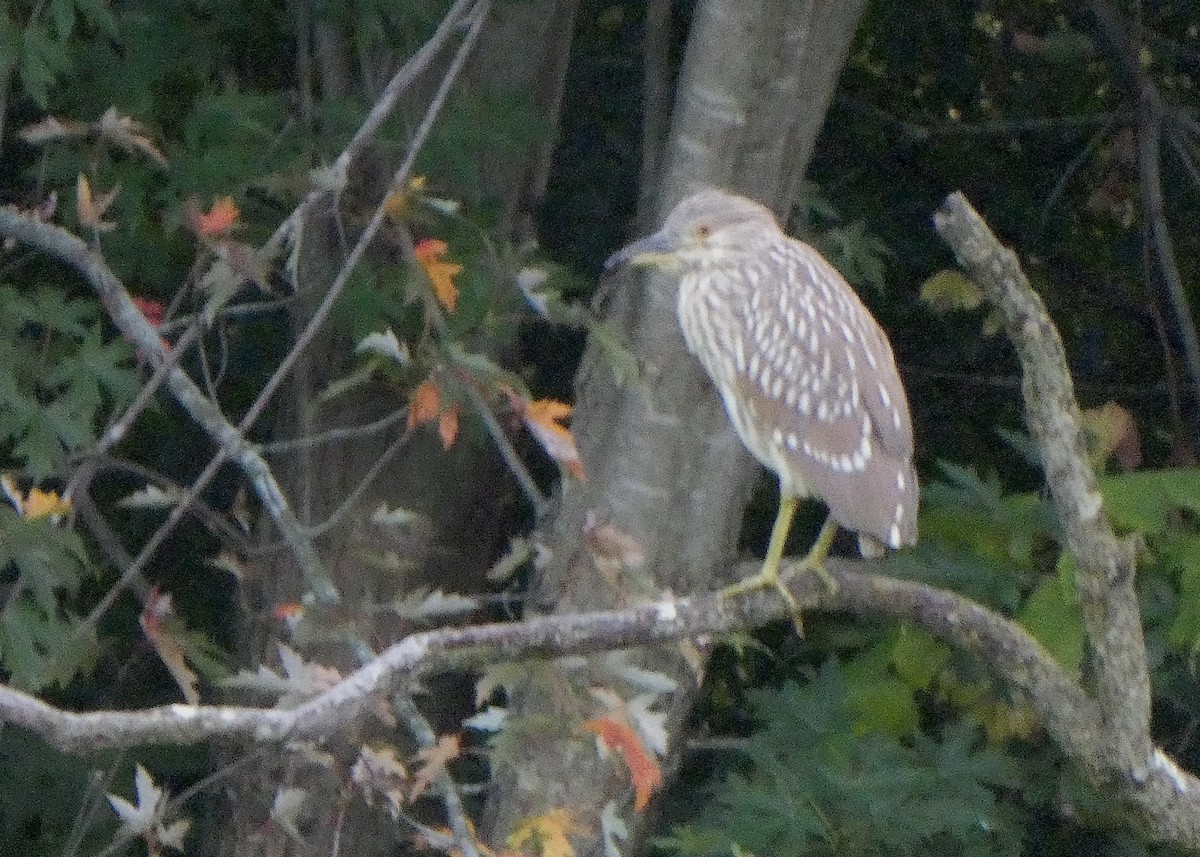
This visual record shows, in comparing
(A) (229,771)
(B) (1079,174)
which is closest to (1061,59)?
(B) (1079,174)

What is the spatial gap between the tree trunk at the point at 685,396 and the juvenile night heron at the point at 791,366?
21cm

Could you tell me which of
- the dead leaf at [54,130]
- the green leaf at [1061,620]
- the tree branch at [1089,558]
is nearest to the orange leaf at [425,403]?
the dead leaf at [54,130]

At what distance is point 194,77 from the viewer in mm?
4316

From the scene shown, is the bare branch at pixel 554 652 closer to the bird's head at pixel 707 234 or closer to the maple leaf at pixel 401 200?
the bird's head at pixel 707 234

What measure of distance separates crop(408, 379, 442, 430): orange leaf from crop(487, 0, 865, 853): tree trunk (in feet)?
1.99

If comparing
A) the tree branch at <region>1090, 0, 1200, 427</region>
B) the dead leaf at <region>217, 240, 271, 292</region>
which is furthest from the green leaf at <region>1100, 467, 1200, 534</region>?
the dead leaf at <region>217, 240, 271, 292</region>

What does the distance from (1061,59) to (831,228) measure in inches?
36.4

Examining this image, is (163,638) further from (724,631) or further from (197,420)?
(724,631)

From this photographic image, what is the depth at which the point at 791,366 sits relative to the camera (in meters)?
3.60

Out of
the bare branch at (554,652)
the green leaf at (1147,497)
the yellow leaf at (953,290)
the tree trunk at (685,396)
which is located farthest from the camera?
the yellow leaf at (953,290)

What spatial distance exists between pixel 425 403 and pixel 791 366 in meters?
0.63

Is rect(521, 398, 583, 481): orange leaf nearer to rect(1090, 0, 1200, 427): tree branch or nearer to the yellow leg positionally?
the yellow leg

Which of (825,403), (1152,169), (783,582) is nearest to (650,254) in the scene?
(825,403)

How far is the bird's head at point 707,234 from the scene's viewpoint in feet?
12.4
